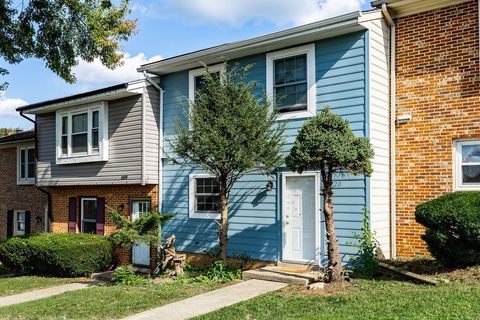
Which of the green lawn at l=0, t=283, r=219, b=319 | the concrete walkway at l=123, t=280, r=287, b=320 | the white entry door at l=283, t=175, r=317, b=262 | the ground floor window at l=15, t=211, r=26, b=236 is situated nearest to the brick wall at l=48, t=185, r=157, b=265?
the ground floor window at l=15, t=211, r=26, b=236

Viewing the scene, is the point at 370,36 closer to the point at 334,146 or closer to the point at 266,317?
the point at 334,146

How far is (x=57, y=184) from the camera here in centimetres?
1673

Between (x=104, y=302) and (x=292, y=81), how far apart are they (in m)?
6.47

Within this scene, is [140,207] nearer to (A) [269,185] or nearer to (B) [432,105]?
(A) [269,185]

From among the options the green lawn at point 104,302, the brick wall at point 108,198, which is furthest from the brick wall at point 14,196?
the green lawn at point 104,302

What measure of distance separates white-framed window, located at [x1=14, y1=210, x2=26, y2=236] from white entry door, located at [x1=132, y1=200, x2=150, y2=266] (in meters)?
7.67

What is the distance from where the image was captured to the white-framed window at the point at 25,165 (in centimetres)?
1986

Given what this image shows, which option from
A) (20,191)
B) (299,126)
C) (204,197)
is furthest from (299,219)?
(20,191)

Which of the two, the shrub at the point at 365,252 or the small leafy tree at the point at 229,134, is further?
the small leafy tree at the point at 229,134

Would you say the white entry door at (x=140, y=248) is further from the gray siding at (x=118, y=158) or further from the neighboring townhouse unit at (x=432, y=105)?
the neighboring townhouse unit at (x=432, y=105)

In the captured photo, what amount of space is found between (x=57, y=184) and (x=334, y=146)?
11357mm

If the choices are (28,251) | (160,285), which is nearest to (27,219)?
(28,251)

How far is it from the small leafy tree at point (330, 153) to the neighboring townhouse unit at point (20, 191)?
13.3 metres

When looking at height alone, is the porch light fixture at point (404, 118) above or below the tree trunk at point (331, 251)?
above
